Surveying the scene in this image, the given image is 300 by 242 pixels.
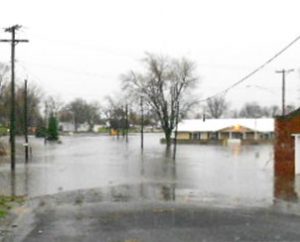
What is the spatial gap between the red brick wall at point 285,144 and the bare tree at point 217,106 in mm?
158970

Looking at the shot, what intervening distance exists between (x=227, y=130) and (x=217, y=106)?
80998 millimetres

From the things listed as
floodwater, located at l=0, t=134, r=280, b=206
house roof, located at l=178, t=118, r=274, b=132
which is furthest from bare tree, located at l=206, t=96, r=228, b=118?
floodwater, located at l=0, t=134, r=280, b=206

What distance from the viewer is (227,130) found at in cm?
11175

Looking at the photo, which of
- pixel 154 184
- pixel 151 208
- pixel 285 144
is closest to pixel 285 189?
pixel 154 184

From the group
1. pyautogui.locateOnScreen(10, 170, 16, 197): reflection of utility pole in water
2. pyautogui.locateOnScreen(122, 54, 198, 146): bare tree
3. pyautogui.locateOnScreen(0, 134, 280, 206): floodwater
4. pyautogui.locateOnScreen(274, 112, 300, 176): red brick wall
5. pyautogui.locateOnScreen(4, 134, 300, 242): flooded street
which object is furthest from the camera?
pyautogui.locateOnScreen(122, 54, 198, 146): bare tree

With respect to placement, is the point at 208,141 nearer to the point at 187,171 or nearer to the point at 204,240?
the point at 187,171

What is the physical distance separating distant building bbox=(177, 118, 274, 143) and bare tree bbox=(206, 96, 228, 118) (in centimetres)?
7560

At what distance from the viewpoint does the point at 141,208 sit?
18.4 metres

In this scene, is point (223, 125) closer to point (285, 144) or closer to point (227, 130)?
point (227, 130)

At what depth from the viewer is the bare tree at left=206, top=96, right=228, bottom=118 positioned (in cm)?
19212

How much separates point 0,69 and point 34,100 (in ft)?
126

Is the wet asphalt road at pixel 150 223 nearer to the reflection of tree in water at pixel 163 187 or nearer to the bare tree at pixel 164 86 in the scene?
the reflection of tree in water at pixel 163 187

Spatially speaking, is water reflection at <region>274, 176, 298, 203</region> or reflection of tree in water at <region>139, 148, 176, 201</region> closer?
water reflection at <region>274, 176, 298, 203</region>

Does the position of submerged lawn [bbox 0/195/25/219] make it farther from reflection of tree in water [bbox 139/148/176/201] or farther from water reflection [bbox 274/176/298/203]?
water reflection [bbox 274/176/298/203]
